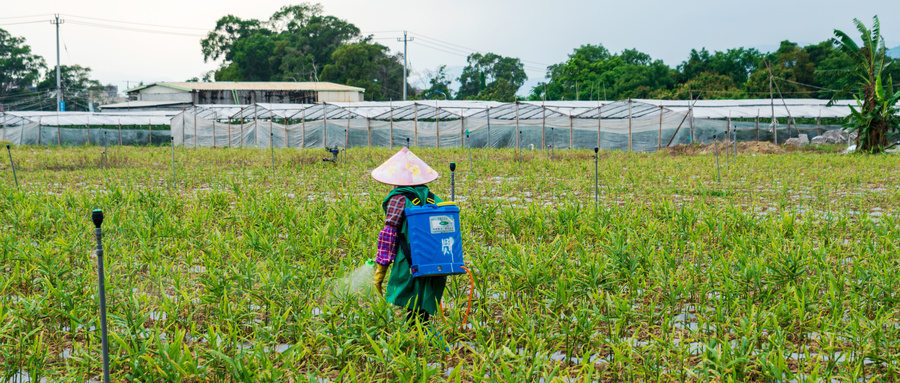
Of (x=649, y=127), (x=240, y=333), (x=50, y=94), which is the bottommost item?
(x=240, y=333)

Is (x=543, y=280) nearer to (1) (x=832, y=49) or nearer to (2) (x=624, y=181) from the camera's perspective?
(2) (x=624, y=181)

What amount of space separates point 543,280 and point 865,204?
6.50 m

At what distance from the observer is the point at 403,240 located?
3613 millimetres

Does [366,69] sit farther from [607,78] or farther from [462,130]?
[462,130]

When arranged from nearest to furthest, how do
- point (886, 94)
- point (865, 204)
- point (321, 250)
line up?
point (321, 250) → point (865, 204) → point (886, 94)

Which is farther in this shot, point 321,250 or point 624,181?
point 624,181

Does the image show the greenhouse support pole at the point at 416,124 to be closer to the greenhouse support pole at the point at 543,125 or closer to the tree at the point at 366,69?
the greenhouse support pole at the point at 543,125

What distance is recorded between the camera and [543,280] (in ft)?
14.9

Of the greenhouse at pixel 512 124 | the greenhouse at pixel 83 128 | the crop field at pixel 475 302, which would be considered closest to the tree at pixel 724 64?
the greenhouse at pixel 512 124

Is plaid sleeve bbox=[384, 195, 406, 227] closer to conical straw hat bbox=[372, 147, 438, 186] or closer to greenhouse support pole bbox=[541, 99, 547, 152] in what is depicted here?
Result: conical straw hat bbox=[372, 147, 438, 186]

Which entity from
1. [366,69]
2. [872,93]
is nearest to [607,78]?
[366,69]

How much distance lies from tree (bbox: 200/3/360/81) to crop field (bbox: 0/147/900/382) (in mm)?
52690

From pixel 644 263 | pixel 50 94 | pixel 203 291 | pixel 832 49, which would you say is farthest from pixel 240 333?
pixel 50 94

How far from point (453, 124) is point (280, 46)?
116 feet
